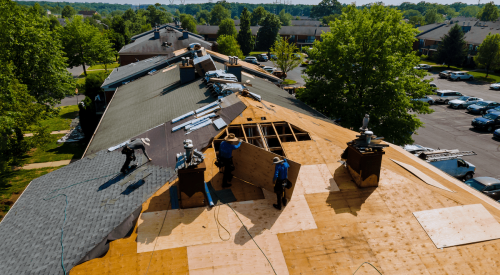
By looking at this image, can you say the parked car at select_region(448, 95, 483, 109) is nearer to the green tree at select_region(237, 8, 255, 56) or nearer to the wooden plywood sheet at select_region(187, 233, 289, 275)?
the wooden plywood sheet at select_region(187, 233, 289, 275)

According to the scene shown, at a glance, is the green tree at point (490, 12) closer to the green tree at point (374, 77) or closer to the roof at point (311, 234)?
the green tree at point (374, 77)

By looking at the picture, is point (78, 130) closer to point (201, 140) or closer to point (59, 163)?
point (59, 163)

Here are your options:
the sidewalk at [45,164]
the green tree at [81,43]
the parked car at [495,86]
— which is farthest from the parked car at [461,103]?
the green tree at [81,43]

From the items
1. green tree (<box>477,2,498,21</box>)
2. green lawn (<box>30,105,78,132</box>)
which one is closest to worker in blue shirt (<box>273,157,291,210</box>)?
green lawn (<box>30,105,78,132</box>)

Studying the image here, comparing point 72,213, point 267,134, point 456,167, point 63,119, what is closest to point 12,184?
point 63,119

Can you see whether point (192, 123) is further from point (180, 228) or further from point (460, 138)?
point (460, 138)
